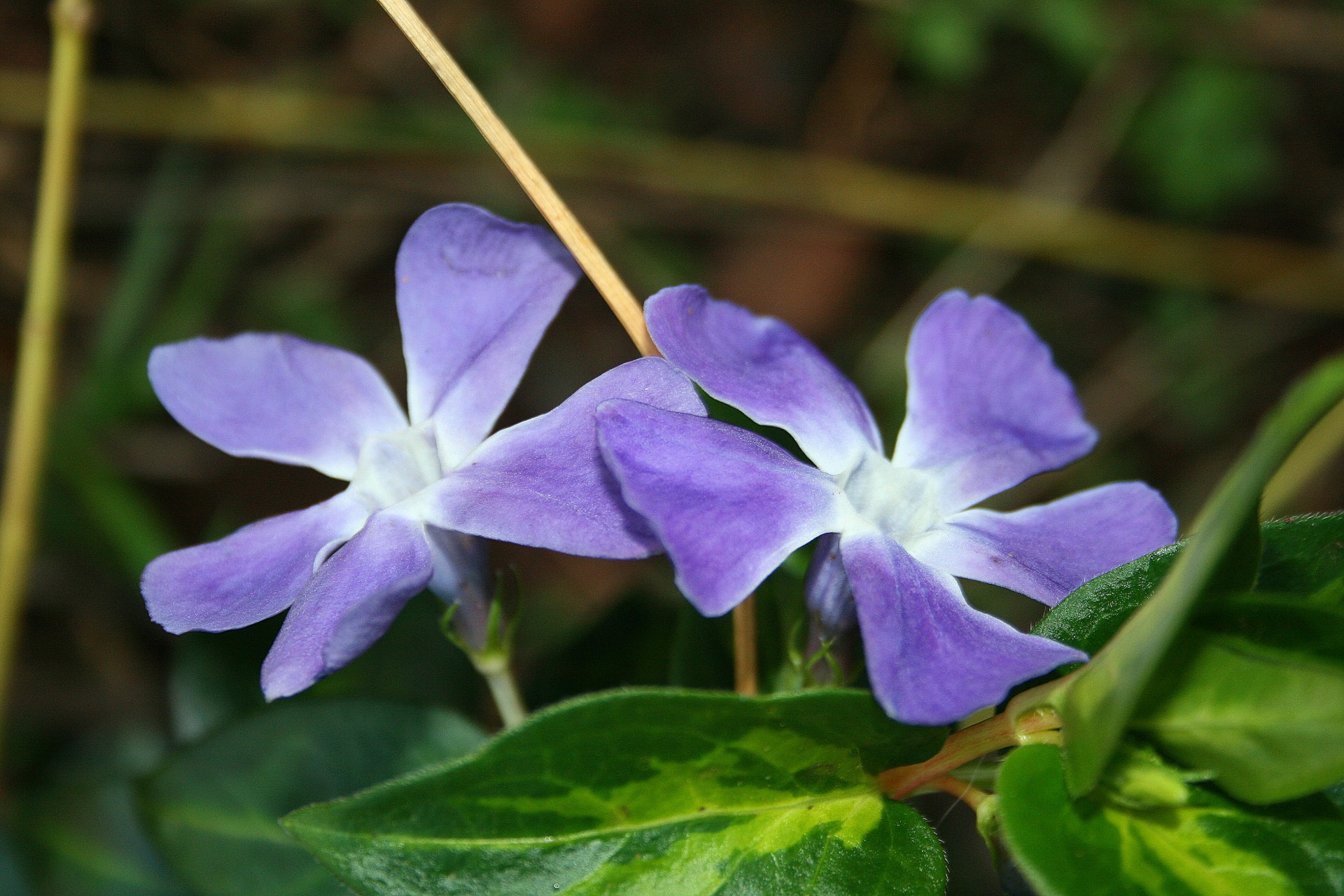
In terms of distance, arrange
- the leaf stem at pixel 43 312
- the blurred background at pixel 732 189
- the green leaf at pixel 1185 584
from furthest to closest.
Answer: the blurred background at pixel 732 189 < the leaf stem at pixel 43 312 < the green leaf at pixel 1185 584

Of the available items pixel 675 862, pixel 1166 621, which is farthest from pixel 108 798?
pixel 1166 621

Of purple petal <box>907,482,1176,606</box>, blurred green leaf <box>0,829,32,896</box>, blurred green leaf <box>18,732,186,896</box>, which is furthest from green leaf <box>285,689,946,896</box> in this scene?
blurred green leaf <box>0,829,32,896</box>

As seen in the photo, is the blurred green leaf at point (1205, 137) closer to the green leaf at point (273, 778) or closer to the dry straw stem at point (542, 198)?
the dry straw stem at point (542, 198)

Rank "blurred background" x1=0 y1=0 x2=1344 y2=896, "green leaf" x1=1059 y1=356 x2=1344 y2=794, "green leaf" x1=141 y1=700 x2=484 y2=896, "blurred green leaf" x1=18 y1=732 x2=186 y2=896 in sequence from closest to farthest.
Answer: "green leaf" x1=1059 y1=356 x2=1344 y2=794
"green leaf" x1=141 y1=700 x2=484 y2=896
"blurred green leaf" x1=18 y1=732 x2=186 y2=896
"blurred background" x1=0 y1=0 x2=1344 y2=896

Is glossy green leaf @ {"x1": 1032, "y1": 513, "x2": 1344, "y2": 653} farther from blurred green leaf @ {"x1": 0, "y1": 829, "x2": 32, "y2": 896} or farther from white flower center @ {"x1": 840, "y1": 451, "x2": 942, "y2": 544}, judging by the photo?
blurred green leaf @ {"x1": 0, "y1": 829, "x2": 32, "y2": 896}

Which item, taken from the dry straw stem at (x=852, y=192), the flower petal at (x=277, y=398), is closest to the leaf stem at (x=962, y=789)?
the flower petal at (x=277, y=398)

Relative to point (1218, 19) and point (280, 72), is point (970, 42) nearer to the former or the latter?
point (1218, 19)

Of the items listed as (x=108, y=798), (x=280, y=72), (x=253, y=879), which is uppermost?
(x=280, y=72)
